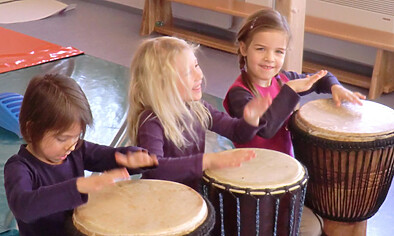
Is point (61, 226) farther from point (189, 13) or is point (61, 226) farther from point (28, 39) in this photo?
point (189, 13)

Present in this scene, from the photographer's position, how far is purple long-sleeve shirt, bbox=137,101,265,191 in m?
1.78

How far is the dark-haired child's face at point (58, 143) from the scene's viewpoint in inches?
63.2

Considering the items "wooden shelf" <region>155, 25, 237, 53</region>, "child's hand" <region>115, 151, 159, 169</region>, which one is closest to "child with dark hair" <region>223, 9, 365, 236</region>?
"child's hand" <region>115, 151, 159, 169</region>

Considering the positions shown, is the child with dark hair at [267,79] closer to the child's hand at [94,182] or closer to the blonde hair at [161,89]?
the blonde hair at [161,89]

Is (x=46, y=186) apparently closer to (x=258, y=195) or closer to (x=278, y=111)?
(x=258, y=195)

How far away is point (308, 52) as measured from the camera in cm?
463

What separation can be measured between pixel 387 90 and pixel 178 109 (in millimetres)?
2514

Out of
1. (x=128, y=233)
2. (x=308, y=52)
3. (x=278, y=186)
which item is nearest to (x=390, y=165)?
(x=278, y=186)

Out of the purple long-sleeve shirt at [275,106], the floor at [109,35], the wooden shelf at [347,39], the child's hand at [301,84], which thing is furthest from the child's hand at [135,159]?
the wooden shelf at [347,39]

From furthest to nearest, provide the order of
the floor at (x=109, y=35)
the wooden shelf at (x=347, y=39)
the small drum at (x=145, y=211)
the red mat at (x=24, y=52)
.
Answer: the floor at (x=109, y=35)
the wooden shelf at (x=347, y=39)
the red mat at (x=24, y=52)
the small drum at (x=145, y=211)

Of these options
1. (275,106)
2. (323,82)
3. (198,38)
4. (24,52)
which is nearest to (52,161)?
(275,106)

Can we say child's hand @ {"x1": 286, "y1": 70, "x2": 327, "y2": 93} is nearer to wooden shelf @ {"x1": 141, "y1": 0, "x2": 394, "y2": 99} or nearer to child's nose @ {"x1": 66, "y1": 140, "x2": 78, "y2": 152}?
child's nose @ {"x1": 66, "y1": 140, "x2": 78, "y2": 152}

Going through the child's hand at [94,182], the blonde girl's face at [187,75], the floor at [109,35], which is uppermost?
the blonde girl's face at [187,75]

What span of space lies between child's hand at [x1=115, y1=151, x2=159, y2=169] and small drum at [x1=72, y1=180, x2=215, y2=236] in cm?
5
